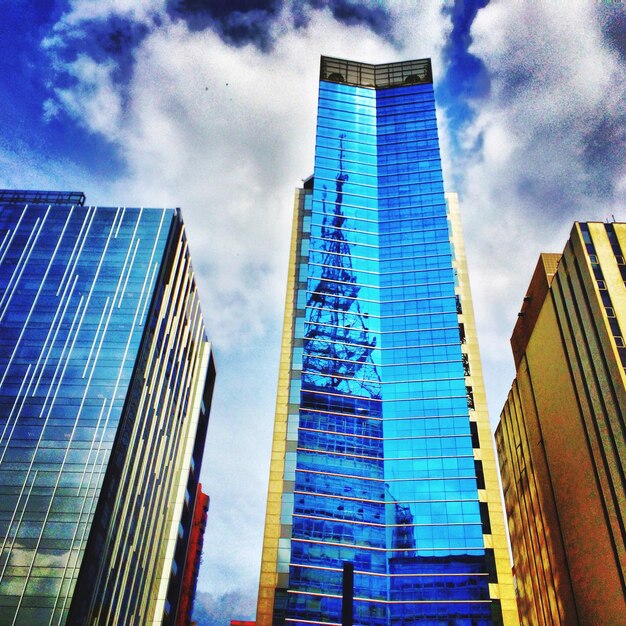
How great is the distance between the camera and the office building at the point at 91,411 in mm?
71375

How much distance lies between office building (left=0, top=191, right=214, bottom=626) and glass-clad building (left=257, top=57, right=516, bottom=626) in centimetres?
2116

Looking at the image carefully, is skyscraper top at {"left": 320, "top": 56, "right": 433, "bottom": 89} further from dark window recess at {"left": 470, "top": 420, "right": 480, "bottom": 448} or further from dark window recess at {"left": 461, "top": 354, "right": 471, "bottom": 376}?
dark window recess at {"left": 470, "top": 420, "right": 480, "bottom": 448}

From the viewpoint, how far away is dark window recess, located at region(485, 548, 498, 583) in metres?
79.6

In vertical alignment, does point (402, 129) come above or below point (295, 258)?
above

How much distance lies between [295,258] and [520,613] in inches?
3156

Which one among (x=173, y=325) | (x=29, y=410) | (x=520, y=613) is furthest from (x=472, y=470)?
(x=29, y=410)

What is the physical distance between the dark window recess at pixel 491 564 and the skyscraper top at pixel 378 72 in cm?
10116

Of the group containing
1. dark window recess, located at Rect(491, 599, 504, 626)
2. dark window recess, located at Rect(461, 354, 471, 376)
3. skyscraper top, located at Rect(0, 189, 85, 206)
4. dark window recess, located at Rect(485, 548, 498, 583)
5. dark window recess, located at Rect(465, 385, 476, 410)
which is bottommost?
dark window recess, located at Rect(491, 599, 504, 626)

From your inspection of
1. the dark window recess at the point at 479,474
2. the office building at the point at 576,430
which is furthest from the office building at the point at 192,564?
A: the office building at the point at 576,430

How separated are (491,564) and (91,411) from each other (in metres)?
58.4

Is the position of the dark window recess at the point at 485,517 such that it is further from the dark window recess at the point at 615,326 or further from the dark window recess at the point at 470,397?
the dark window recess at the point at 615,326

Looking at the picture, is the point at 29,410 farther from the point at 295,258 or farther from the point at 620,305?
the point at 620,305

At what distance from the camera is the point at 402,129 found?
126375mm

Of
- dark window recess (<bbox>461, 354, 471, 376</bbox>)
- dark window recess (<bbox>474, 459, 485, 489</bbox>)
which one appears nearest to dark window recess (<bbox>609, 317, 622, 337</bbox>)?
dark window recess (<bbox>474, 459, 485, 489</bbox>)
